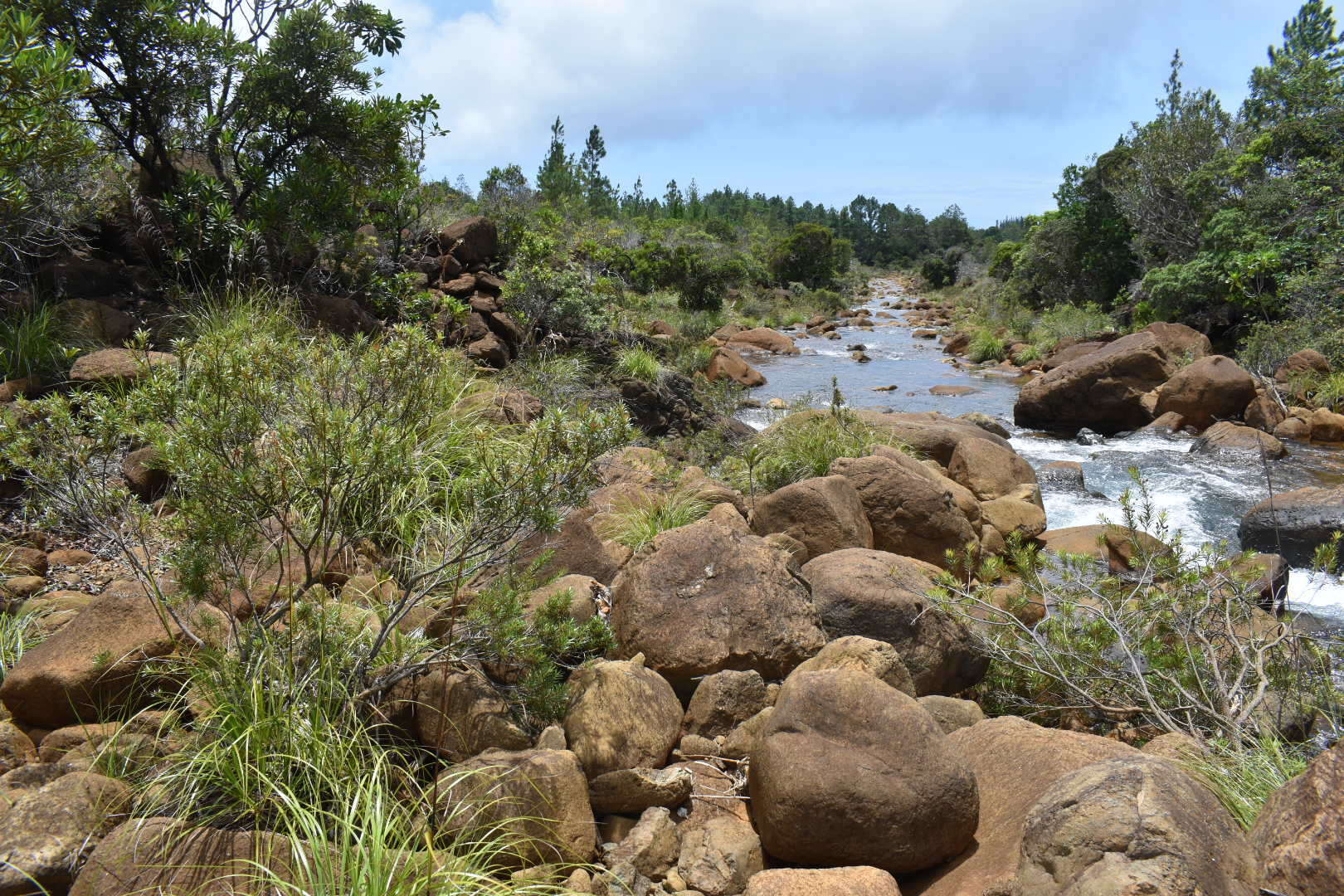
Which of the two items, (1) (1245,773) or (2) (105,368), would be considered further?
(2) (105,368)

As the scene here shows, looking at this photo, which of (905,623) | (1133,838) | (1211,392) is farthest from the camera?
(1211,392)

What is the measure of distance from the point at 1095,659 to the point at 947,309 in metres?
41.9

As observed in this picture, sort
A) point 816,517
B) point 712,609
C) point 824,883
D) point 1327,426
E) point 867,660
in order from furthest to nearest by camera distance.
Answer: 1. point 1327,426
2. point 816,517
3. point 712,609
4. point 867,660
5. point 824,883

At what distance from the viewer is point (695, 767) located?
3973mm

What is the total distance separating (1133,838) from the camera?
249 centimetres

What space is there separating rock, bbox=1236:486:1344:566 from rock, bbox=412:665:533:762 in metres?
8.66

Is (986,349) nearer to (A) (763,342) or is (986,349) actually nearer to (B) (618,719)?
(A) (763,342)

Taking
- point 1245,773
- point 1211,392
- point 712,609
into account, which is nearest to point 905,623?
point 712,609

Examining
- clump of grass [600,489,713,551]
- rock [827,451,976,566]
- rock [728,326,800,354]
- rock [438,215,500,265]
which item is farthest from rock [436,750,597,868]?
rock [728,326,800,354]

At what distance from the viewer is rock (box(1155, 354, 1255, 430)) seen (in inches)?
596

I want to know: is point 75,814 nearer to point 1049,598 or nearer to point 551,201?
point 1049,598

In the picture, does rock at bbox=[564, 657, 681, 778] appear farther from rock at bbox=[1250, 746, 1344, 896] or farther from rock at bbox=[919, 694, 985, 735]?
rock at bbox=[1250, 746, 1344, 896]

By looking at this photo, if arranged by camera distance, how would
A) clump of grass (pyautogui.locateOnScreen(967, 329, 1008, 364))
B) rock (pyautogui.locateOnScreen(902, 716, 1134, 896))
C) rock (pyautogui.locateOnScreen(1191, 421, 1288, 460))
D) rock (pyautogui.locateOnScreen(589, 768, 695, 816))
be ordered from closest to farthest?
1. rock (pyautogui.locateOnScreen(902, 716, 1134, 896))
2. rock (pyautogui.locateOnScreen(589, 768, 695, 816))
3. rock (pyautogui.locateOnScreen(1191, 421, 1288, 460))
4. clump of grass (pyautogui.locateOnScreen(967, 329, 1008, 364))

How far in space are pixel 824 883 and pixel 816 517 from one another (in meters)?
3.96
